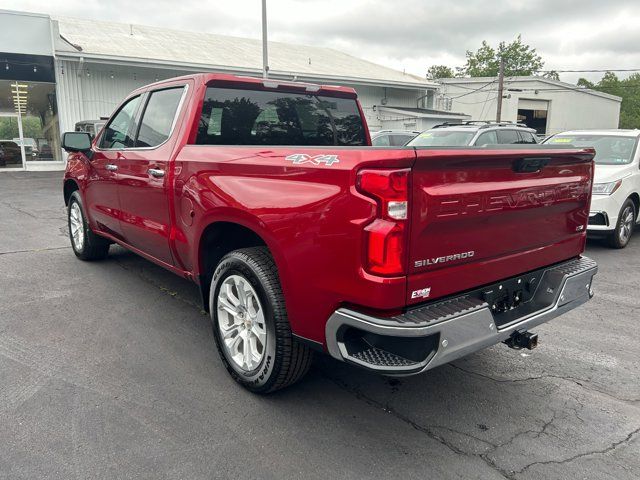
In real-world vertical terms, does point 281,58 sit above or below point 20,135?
above

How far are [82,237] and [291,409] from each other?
4116 mm

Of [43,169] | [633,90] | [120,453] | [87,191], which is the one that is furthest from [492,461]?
[633,90]

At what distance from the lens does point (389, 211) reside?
89.3 inches

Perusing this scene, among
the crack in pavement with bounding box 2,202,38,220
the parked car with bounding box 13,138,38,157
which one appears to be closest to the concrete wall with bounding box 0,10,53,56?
the parked car with bounding box 13,138,38,157

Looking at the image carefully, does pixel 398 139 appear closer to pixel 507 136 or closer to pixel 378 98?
pixel 507 136

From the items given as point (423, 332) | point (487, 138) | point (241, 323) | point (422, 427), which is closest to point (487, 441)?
point (422, 427)

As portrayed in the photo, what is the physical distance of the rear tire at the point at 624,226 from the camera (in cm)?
740

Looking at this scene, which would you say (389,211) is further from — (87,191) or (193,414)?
(87,191)

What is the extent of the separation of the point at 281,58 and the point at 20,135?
1360 centimetres

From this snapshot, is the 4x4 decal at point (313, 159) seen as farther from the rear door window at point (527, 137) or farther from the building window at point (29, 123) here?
the building window at point (29, 123)

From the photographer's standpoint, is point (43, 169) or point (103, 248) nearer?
point (103, 248)

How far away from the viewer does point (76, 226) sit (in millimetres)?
6242

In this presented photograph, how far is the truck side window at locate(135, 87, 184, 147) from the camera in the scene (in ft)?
13.2

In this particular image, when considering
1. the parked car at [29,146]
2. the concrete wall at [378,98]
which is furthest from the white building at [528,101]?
the parked car at [29,146]
